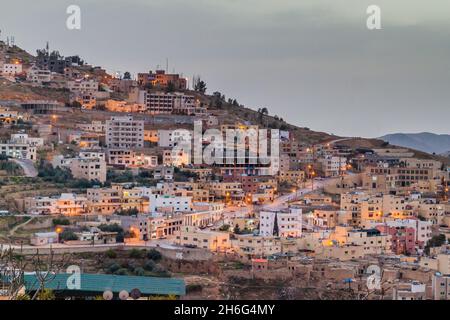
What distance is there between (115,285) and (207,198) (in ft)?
17.0

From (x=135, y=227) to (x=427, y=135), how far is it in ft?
54.3

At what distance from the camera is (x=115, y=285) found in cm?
812

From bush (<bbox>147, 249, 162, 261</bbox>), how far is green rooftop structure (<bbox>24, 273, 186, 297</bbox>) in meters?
0.86

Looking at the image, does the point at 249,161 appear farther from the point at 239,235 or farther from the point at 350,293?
the point at 350,293

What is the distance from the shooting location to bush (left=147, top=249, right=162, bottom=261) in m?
9.70

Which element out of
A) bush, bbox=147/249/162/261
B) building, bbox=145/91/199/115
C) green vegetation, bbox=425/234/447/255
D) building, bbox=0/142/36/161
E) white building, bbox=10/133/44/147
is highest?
building, bbox=145/91/199/115

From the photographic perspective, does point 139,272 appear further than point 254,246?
No

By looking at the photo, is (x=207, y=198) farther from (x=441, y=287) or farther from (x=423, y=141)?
(x=423, y=141)

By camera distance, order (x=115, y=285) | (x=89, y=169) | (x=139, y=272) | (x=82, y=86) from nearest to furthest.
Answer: (x=115, y=285) < (x=139, y=272) < (x=89, y=169) < (x=82, y=86)

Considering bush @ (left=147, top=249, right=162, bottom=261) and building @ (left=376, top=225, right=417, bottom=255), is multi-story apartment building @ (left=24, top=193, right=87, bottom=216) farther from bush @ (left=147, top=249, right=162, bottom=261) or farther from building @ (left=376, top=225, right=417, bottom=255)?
building @ (left=376, top=225, right=417, bottom=255)

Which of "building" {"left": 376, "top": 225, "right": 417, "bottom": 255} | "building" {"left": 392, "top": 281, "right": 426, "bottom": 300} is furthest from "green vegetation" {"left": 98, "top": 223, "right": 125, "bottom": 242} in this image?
"building" {"left": 392, "top": 281, "right": 426, "bottom": 300}

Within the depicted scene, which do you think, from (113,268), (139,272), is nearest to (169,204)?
(113,268)

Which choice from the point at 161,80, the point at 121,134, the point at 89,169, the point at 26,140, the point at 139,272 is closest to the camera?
the point at 139,272
